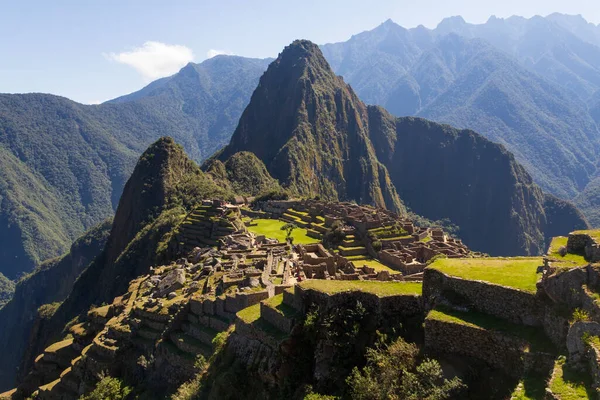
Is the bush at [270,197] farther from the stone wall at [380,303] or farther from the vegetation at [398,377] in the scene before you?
the vegetation at [398,377]

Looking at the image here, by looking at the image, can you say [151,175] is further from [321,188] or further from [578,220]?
[578,220]

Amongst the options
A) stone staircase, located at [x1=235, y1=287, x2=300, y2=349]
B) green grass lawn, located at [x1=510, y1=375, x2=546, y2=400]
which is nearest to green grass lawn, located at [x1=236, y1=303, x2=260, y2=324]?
stone staircase, located at [x1=235, y1=287, x2=300, y2=349]

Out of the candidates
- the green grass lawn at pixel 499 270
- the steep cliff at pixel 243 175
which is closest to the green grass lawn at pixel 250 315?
the green grass lawn at pixel 499 270

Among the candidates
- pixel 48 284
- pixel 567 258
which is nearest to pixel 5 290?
pixel 48 284

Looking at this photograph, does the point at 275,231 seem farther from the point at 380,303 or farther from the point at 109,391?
the point at 380,303

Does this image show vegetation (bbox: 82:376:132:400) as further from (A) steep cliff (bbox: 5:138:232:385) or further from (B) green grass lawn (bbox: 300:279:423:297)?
(A) steep cliff (bbox: 5:138:232:385)

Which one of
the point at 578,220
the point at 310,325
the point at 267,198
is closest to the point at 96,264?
the point at 267,198
